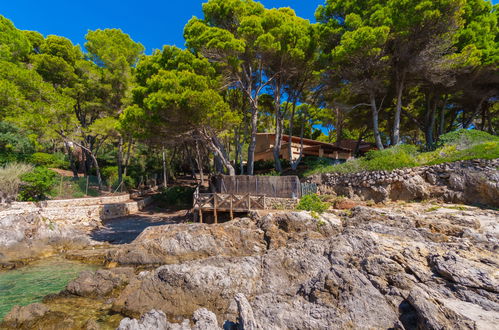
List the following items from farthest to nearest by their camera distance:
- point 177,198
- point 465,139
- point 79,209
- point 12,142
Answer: point 177,198
point 12,142
point 79,209
point 465,139

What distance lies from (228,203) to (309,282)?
9669mm

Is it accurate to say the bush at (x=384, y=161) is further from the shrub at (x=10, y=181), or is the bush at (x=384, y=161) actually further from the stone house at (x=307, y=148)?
the shrub at (x=10, y=181)

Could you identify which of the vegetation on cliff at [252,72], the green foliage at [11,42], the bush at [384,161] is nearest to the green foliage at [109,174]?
the vegetation on cliff at [252,72]

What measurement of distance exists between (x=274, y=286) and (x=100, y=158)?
102 feet

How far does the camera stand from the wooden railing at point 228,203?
15.0m

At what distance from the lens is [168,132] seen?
54.0 ft

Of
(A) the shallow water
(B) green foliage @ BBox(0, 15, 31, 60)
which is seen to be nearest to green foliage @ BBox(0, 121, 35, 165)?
(B) green foliage @ BBox(0, 15, 31, 60)

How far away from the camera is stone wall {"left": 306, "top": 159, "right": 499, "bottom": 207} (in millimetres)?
12766

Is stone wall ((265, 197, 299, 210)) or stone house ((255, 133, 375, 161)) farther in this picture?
stone house ((255, 133, 375, 161))

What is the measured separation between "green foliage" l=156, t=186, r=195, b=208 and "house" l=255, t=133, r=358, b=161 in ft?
34.9

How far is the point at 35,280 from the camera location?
9.20m

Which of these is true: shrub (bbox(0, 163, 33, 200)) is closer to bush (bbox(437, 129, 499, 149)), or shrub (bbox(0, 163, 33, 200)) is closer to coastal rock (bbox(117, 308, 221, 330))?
coastal rock (bbox(117, 308, 221, 330))

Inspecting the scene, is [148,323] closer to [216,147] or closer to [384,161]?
[216,147]

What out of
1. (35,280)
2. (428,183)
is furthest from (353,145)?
(35,280)
